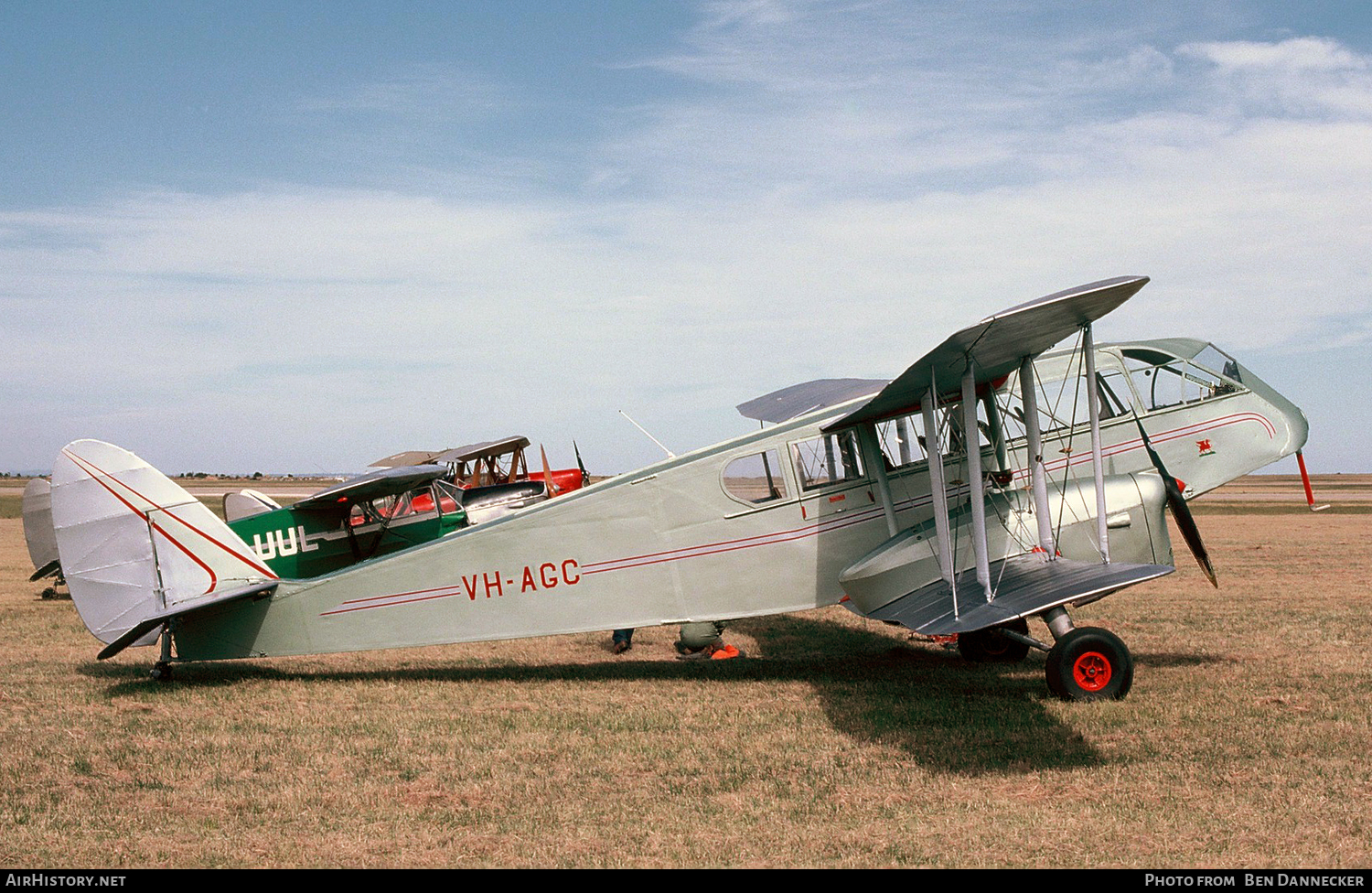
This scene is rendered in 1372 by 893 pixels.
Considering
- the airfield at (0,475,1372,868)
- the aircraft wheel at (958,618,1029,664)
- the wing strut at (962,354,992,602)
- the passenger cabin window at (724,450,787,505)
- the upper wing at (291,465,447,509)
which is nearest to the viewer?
the airfield at (0,475,1372,868)

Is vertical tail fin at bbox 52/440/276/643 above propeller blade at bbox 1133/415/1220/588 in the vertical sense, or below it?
above

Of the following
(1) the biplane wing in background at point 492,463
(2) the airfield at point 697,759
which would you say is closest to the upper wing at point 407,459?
(1) the biplane wing in background at point 492,463

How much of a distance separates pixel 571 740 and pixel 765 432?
333 centimetres

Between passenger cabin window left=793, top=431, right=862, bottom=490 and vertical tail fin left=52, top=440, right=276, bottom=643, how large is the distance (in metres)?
5.09

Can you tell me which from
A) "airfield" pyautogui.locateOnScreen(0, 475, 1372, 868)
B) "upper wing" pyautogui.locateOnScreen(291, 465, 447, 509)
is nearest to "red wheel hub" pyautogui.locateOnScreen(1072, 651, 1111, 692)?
"airfield" pyautogui.locateOnScreen(0, 475, 1372, 868)

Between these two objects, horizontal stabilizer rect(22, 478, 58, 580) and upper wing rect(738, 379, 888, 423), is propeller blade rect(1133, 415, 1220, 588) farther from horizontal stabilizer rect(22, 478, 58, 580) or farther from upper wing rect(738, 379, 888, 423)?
horizontal stabilizer rect(22, 478, 58, 580)

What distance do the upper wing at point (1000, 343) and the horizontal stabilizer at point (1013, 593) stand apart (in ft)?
5.09

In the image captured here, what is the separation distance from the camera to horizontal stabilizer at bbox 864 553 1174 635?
6633mm

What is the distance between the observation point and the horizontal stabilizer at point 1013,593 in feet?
21.8

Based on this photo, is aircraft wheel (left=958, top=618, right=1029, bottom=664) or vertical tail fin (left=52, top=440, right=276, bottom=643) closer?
vertical tail fin (left=52, top=440, right=276, bottom=643)

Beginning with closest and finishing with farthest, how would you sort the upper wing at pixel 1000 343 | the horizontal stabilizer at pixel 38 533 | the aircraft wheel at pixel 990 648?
the upper wing at pixel 1000 343
the aircraft wheel at pixel 990 648
the horizontal stabilizer at pixel 38 533

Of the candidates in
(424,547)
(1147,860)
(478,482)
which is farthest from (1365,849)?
(478,482)

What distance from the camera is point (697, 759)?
6488 millimetres

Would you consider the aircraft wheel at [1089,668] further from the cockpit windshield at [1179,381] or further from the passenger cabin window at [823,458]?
the cockpit windshield at [1179,381]
